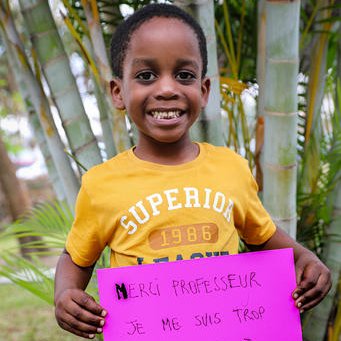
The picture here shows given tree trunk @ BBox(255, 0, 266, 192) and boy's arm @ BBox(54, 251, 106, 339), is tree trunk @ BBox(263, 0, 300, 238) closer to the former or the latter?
tree trunk @ BBox(255, 0, 266, 192)

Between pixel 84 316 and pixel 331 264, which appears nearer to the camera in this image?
pixel 84 316

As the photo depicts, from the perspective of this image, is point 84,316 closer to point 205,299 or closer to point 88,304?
point 88,304

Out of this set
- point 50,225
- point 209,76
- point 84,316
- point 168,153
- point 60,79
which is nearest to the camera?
point 84,316

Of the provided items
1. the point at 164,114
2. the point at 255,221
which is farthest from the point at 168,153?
the point at 255,221

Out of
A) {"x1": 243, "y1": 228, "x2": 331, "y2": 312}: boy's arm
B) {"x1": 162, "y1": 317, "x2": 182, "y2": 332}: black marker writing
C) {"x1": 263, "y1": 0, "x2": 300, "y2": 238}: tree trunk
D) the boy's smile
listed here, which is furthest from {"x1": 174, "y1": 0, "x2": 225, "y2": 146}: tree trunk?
{"x1": 162, "y1": 317, "x2": 182, "y2": 332}: black marker writing

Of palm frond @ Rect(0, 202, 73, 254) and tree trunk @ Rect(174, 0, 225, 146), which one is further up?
tree trunk @ Rect(174, 0, 225, 146)

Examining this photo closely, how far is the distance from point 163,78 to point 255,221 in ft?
1.21

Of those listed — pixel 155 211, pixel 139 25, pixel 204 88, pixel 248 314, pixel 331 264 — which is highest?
pixel 139 25

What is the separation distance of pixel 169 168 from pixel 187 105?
0.13m

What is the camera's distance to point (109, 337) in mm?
830

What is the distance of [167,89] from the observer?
2.73 feet

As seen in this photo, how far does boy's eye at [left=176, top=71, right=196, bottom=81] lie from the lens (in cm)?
87

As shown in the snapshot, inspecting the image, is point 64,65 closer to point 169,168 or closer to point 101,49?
point 101,49

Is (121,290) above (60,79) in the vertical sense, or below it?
below
